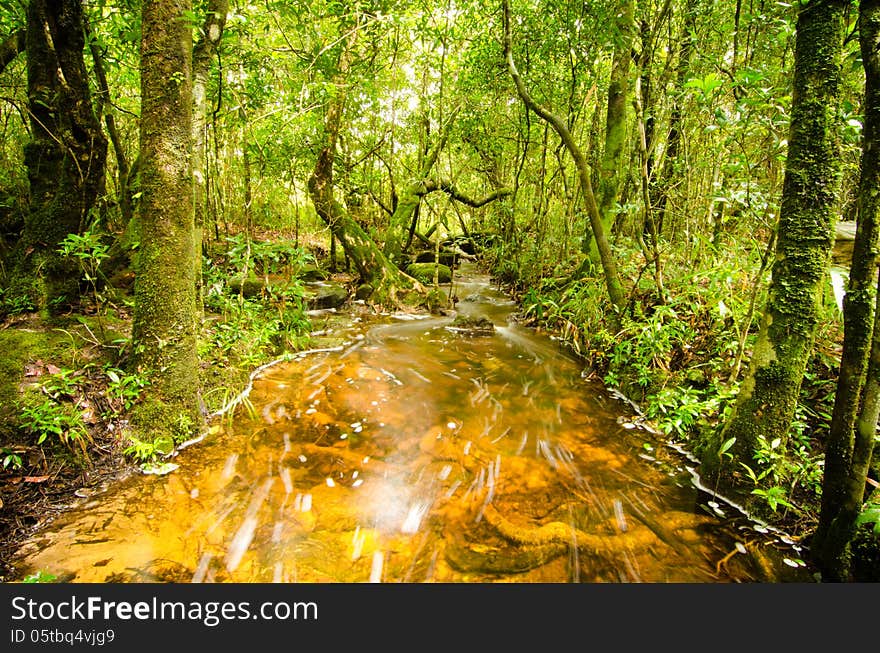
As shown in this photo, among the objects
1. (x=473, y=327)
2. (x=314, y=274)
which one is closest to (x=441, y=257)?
(x=314, y=274)

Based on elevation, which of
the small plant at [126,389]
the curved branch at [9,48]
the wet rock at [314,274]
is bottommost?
the small plant at [126,389]

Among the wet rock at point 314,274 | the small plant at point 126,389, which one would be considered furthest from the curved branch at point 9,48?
the wet rock at point 314,274

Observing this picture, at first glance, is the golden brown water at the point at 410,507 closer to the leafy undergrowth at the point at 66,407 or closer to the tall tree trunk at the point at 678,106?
the leafy undergrowth at the point at 66,407

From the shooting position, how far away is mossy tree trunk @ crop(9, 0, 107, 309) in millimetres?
4027

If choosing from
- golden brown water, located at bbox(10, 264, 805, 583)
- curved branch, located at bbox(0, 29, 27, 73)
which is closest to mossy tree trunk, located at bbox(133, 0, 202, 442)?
golden brown water, located at bbox(10, 264, 805, 583)

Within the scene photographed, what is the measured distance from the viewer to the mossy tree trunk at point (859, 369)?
2086 millimetres

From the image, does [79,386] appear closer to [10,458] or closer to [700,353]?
[10,458]

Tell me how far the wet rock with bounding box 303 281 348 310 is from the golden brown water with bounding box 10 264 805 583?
4.13 meters

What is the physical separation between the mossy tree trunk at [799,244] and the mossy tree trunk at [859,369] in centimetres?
55

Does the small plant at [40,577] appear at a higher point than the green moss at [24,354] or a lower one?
lower

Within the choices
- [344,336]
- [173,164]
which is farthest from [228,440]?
[344,336]

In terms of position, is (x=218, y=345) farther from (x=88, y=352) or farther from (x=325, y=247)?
(x=325, y=247)

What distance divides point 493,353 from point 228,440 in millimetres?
4440

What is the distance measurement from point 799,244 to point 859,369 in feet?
3.42
